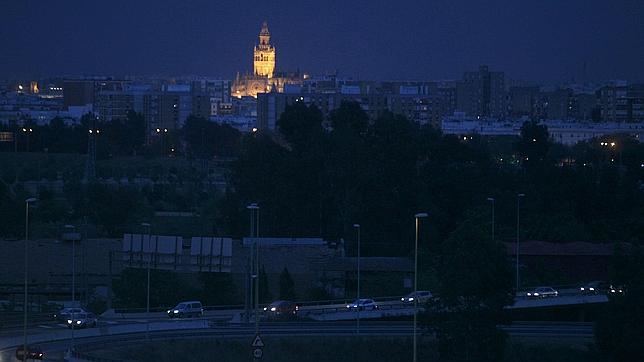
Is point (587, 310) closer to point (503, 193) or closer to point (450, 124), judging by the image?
point (503, 193)

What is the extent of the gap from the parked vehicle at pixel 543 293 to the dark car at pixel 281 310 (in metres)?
2.94

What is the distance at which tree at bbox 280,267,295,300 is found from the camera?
18391 millimetres

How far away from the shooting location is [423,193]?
2339 cm

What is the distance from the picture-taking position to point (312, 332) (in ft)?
46.9

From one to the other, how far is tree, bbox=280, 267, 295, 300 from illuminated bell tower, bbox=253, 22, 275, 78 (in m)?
86.8

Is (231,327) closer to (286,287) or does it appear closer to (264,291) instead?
(264,291)

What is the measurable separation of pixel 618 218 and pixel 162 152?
25.4m

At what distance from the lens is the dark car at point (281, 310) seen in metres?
16.1

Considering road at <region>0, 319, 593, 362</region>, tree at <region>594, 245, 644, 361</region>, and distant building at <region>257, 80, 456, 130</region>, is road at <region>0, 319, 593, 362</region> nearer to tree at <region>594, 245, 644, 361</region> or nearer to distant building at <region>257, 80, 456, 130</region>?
tree at <region>594, 245, 644, 361</region>

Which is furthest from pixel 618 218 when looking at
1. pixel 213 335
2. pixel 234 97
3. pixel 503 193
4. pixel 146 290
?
pixel 234 97

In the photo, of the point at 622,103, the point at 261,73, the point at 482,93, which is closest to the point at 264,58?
the point at 261,73

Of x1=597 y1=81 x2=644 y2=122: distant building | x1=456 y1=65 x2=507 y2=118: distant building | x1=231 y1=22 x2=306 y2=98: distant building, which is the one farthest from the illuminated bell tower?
x1=597 y1=81 x2=644 y2=122: distant building

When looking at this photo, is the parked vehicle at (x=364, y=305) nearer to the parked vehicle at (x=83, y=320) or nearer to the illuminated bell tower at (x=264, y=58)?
the parked vehicle at (x=83, y=320)

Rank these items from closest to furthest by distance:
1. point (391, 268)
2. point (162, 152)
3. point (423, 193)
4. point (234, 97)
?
point (391, 268)
point (423, 193)
point (162, 152)
point (234, 97)
